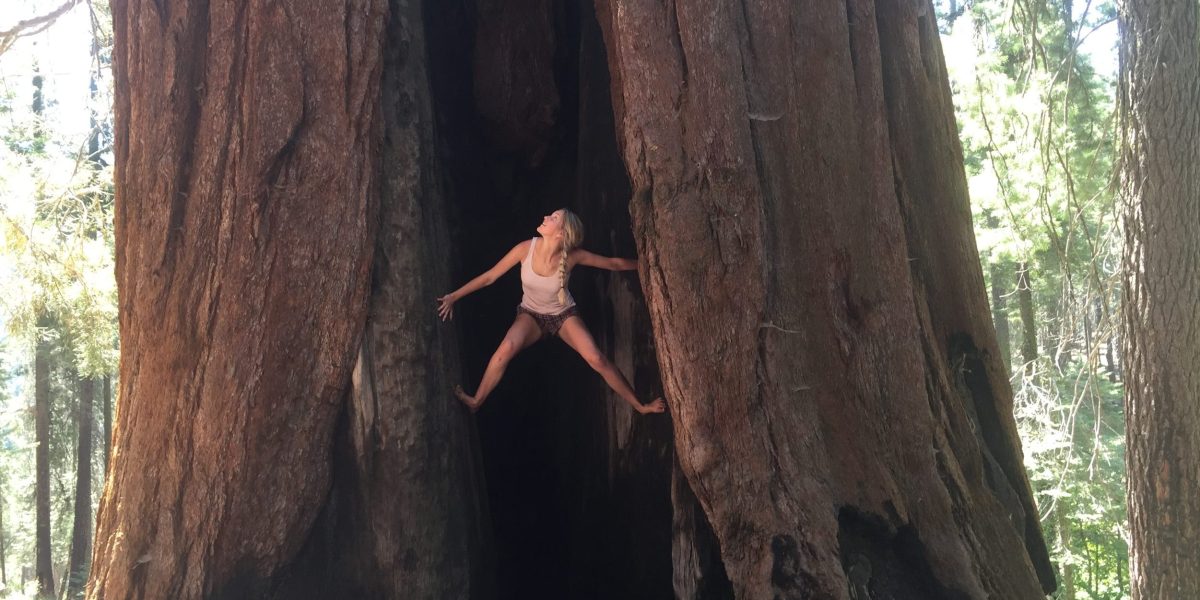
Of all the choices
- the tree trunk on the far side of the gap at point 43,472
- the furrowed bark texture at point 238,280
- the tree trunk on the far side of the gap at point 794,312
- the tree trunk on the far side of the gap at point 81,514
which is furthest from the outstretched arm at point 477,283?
the tree trunk on the far side of the gap at point 81,514

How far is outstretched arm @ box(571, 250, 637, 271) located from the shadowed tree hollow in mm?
413

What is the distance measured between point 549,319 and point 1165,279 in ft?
15.9

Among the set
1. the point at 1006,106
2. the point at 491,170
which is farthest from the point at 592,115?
the point at 1006,106

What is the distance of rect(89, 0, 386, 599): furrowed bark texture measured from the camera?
3.98 m

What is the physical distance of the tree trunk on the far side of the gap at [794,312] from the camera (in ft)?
12.5

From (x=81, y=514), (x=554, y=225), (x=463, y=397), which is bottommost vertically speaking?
(x=81, y=514)

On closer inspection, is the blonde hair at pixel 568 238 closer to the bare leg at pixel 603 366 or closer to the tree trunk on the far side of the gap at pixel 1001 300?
the bare leg at pixel 603 366

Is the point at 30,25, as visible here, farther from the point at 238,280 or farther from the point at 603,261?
the point at 603,261

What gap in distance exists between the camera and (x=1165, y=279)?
21.6 ft

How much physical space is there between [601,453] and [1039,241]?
1040 centimetres

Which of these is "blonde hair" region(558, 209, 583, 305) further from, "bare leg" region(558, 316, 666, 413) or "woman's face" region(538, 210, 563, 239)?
"bare leg" region(558, 316, 666, 413)

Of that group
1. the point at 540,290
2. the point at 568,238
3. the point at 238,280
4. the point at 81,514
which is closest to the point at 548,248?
the point at 568,238

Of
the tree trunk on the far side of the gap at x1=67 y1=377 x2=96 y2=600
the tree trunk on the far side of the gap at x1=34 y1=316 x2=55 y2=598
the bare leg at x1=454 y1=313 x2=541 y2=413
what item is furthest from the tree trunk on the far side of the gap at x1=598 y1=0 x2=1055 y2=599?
the tree trunk on the far side of the gap at x1=67 y1=377 x2=96 y2=600

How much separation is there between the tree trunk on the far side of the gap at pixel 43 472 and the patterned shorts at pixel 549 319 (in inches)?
550
